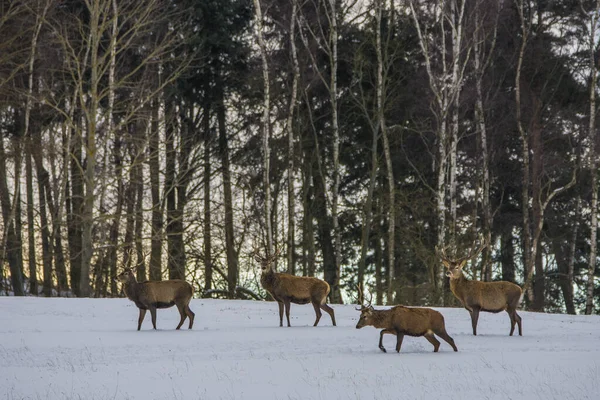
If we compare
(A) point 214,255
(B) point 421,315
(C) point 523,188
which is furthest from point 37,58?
(B) point 421,315

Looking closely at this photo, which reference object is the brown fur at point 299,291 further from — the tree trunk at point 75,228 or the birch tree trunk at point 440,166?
the tree trunk at point 75,228

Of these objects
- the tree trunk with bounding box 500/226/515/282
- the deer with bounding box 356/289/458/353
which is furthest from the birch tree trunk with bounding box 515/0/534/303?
the deer with bounding box 356/289/458/353

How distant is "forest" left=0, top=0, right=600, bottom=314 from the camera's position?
30.1 metres

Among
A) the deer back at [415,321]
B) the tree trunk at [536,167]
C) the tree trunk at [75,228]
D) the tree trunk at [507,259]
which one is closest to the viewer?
the deer back at [415,321]

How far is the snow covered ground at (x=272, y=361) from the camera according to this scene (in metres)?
11.0

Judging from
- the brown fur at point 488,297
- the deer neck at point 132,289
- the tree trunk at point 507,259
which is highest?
the tree trunk at point 507,259

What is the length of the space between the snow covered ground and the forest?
1126cm

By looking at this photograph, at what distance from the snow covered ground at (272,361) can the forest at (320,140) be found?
11.3 meters

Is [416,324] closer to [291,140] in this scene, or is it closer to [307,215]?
[291,140]

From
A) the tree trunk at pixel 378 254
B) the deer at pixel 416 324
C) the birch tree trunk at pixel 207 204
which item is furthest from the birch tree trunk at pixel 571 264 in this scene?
the deer at pixel 416 324

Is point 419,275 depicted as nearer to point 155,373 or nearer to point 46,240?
point 46,240

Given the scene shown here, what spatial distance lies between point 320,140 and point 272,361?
74.3ft

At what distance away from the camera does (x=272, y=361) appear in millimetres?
13227

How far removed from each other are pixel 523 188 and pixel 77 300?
17.6 meters
